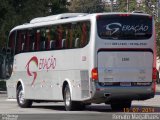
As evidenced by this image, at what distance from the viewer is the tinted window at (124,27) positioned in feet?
79.3

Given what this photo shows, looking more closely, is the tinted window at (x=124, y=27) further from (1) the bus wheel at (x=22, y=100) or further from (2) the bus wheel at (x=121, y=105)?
(1) the bus wheel at (x=22, y=100)

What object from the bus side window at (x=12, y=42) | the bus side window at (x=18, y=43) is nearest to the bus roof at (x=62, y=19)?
the bus side window at (x=18, y=43)

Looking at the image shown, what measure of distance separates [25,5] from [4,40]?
2703mm

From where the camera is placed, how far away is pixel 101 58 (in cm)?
2391

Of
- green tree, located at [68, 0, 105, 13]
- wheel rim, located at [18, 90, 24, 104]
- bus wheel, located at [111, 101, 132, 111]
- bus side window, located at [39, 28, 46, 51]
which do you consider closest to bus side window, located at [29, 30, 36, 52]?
bus side window, located at [39, 28, 46, 51]

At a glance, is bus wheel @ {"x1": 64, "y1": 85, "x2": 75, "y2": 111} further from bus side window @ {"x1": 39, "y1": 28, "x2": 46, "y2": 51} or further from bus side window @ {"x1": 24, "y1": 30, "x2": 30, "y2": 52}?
bus side window @ {"x1": 24, "y1": 30, "x2": 30, "y2": 52}

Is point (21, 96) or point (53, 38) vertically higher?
point (53, 38)

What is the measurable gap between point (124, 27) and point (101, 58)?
4.60ft

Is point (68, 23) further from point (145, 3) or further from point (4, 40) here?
point (145, 3)

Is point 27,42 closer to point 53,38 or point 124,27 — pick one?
A: point 53,38

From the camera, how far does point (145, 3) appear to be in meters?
69.8

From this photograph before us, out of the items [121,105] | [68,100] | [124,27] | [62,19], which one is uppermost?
[62,19]

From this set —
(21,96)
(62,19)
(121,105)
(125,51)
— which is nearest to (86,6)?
(21,96)

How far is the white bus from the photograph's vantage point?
942 inches
